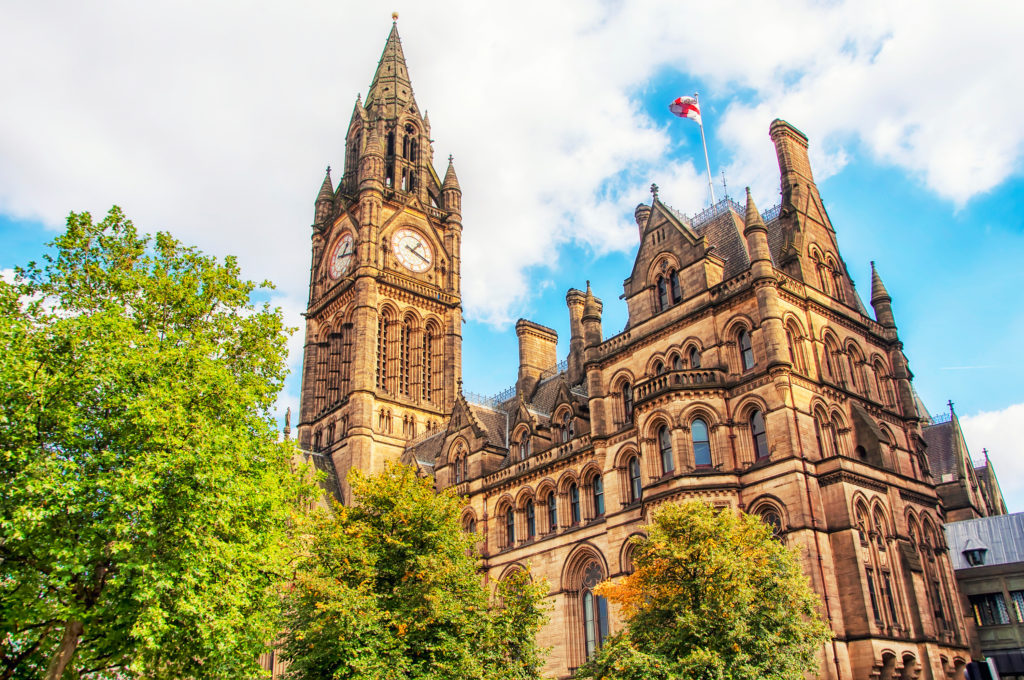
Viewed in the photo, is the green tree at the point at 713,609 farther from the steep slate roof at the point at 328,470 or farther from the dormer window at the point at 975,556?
the steep slate roof at the point at 328,470

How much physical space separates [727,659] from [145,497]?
1430cm

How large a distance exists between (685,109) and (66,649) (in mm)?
31698

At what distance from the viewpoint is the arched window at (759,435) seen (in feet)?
98.1

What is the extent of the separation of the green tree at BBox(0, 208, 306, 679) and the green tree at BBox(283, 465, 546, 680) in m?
1.86

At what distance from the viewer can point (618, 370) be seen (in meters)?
35.8

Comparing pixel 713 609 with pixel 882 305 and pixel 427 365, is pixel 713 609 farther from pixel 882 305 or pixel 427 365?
pixel 427 365

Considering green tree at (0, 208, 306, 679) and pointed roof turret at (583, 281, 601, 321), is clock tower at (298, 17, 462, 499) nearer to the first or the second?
pointed roof turret at (583, 281, 601, 321)

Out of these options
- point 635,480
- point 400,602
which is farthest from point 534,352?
point 400,602

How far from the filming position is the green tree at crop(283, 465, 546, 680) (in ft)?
76.3

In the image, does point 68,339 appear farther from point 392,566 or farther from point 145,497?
point 392,566

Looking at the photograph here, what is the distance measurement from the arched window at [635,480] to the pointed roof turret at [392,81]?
44.6 meters

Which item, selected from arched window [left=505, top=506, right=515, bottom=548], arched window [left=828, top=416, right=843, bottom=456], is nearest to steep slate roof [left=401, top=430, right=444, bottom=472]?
arched window [left=505, top=506, right=515, bottom=548]

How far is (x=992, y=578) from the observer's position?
35156 millimetres

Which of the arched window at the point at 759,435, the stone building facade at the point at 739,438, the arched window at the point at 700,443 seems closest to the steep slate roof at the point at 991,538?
the stone building facade at the point at 739,438
